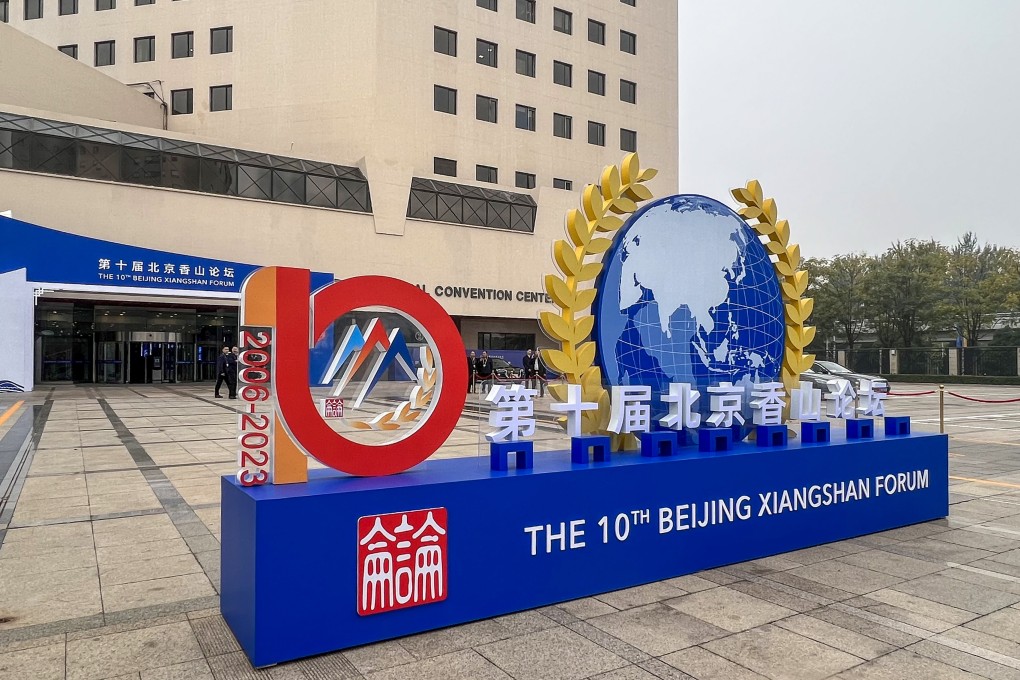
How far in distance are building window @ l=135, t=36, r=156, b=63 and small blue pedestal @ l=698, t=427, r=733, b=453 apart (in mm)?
37130

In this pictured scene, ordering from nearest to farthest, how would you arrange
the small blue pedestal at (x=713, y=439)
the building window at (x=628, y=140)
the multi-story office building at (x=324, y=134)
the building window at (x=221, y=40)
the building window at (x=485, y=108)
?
the small blue pedestal at (x=713, y=439), the multi-story office building at (x=324, y=134), the building window at (x=221, y=40), the building window at (x=485, y=108), the building window at (x=628, y=140)

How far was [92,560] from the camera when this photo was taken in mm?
5645

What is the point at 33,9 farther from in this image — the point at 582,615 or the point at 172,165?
the point at 582,615

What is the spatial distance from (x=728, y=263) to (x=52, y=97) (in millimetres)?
32614

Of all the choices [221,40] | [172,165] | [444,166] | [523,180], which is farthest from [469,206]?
[221,40]

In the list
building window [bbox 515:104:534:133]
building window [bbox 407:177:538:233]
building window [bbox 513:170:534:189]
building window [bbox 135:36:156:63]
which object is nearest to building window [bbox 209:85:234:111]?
building window [bbox 135:36:156:63]

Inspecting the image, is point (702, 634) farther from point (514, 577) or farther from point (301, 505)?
point (301, 505)

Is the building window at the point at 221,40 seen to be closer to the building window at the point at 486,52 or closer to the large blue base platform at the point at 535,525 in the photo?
the building window at the point at 486,52

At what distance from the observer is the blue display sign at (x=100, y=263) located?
22.6 meters

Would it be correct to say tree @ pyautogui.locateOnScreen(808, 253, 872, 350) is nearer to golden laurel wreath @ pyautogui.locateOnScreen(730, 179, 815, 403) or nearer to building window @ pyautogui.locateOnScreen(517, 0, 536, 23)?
building window @ pyautogui.locateOnScreen(517, 0, 536, 23)

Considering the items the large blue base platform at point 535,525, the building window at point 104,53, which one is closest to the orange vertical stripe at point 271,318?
the large blue base platform at point 535,525

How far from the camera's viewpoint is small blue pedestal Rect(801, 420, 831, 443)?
660 cm

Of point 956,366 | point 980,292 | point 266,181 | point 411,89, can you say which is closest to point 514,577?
point 266,181

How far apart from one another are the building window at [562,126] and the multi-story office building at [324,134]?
0.40 ft
